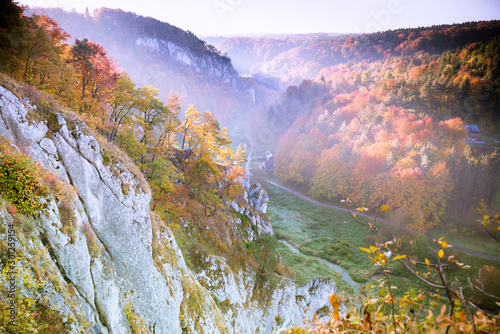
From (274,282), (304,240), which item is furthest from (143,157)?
(304,240)

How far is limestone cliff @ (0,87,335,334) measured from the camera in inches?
272

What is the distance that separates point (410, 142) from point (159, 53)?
121 m

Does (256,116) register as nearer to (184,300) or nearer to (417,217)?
(417,217)

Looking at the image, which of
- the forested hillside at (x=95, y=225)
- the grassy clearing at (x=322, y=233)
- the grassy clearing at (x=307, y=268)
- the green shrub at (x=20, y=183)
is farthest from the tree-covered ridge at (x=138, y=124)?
the grassy clearing at (x=322, y=233)

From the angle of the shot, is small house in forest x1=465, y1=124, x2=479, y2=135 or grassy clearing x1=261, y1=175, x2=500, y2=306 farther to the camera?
small house in forest x1=465, y1=124, x2=479, y2=135

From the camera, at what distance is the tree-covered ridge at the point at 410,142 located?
54.7m

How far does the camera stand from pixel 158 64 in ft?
379

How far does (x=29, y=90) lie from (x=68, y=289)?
774 centimetres

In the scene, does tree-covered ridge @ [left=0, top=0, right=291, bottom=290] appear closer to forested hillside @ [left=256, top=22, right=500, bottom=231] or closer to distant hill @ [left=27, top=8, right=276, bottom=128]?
forested hillside @ [left=256, top=22, right=500, bottom=231]

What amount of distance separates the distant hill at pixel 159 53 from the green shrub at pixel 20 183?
113796 millimetres

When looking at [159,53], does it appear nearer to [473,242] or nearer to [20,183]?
[20,183]

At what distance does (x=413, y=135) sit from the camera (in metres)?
66.5

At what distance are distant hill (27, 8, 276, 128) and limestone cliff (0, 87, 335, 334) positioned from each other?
11120 centimetres

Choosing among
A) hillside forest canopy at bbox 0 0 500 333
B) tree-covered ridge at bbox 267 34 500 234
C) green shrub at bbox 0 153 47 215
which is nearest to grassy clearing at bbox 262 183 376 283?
hillside forest canopy at bbox 0 0 500 333
